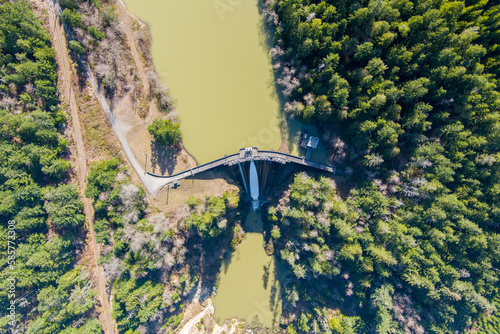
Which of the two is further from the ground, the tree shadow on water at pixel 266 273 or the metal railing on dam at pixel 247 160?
the metal railing on dam at pixel 247 160

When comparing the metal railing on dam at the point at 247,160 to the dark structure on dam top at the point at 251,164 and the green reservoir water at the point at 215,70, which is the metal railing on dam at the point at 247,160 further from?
the green reservoir water at the point at 215,70

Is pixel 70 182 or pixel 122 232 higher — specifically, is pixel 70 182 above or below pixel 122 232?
above

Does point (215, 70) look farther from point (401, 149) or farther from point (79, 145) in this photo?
point (401, 149)

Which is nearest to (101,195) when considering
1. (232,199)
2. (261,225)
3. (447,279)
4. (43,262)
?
(43,262)

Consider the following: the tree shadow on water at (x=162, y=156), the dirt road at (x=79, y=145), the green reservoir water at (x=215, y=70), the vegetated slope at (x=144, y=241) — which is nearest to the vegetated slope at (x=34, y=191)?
the dirt road at (x=79, y=145)

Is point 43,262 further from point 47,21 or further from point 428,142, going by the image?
point 428,142

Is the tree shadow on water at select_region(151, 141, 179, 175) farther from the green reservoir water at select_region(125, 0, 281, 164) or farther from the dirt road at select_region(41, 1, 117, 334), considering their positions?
the dirt road at select_region(41, 1, 117, 334)
